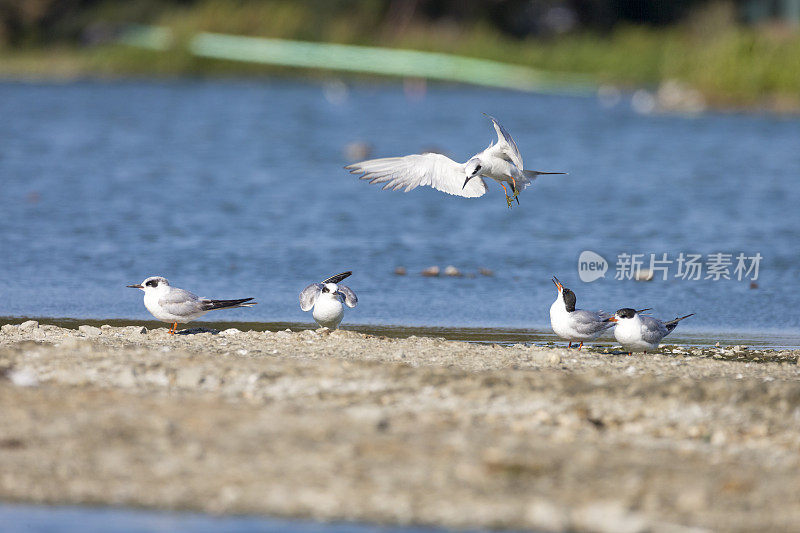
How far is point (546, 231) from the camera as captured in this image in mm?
13664

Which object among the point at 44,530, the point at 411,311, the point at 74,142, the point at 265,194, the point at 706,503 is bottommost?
the point at 44,530

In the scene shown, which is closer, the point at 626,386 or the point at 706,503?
the point at 706,503

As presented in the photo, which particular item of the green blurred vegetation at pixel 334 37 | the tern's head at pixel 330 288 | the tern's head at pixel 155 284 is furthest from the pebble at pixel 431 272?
the green blurred vegetation at pixel 334 37

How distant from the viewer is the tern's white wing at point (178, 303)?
7.93 meters

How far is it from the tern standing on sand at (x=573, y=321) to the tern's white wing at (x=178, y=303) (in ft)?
7.28

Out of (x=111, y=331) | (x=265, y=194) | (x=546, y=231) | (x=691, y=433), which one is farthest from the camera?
(x=265, y=194)

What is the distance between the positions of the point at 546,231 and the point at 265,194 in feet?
13.9

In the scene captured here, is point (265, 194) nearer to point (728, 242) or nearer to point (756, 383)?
point (728, 242)

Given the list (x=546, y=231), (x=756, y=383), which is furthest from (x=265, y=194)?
(x=756, y=383)

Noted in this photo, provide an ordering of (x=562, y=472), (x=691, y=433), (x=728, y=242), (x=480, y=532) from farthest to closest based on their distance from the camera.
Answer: (x=728, y=242)
(x=691, y=433)
(x=562, y=472)
(x=480, y=532)

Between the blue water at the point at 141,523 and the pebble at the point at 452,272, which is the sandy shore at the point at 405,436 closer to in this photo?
the blue water at the point at 141,523

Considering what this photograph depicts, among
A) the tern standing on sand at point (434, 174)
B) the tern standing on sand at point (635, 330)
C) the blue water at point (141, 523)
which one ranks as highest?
the tern standing on sand at point (434, 174)

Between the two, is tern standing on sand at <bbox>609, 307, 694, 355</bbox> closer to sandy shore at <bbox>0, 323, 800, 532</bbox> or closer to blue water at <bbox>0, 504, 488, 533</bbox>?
sandy shore at <bbox>0, 323, 800, 532</bbox>

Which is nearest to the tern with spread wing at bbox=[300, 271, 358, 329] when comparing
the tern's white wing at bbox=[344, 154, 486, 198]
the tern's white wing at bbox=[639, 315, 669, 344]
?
the tern's white wing at bbox=[344, 154, 486, 198]
